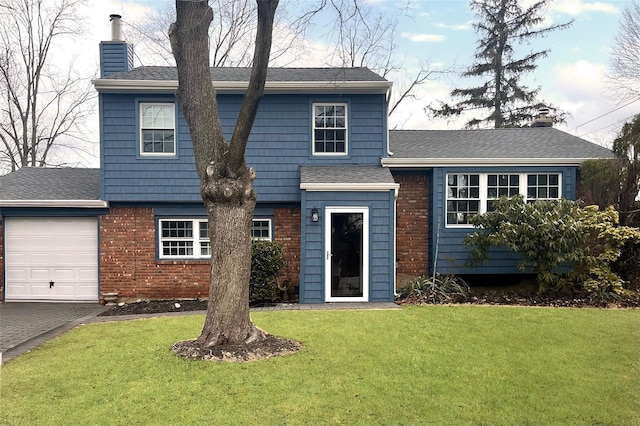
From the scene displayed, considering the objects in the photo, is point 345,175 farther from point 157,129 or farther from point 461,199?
point 157,129

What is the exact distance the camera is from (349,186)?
987cm

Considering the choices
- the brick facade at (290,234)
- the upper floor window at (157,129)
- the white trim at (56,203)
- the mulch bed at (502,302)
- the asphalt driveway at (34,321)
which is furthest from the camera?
the brick facade at (290,234)

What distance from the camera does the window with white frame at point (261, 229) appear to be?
11.3 m

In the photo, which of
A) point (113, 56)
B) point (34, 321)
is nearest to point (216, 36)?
point (113, 56)

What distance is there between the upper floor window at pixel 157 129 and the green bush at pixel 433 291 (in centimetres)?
660

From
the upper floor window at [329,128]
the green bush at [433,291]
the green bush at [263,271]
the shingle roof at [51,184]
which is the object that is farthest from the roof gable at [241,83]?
the green bush at [433,291]

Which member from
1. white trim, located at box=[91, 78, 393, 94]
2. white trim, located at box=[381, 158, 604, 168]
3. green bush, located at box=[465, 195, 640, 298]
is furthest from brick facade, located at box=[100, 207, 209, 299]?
green bush, located at box=[465, 195, 640, 298]

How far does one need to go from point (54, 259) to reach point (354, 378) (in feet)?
31.2

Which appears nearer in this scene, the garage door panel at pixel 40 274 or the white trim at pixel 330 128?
the white trim at pixel 330 128

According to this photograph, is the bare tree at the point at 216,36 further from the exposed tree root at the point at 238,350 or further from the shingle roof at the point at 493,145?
the exposed tree root at the point at 238,350

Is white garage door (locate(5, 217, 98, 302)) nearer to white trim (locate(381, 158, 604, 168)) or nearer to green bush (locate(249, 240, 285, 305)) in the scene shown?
green bush (locate(249, 240, 285, 305))

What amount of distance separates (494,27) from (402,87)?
7194 mm

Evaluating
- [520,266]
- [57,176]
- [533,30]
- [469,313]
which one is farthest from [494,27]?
[57,176]

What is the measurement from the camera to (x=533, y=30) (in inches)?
931
